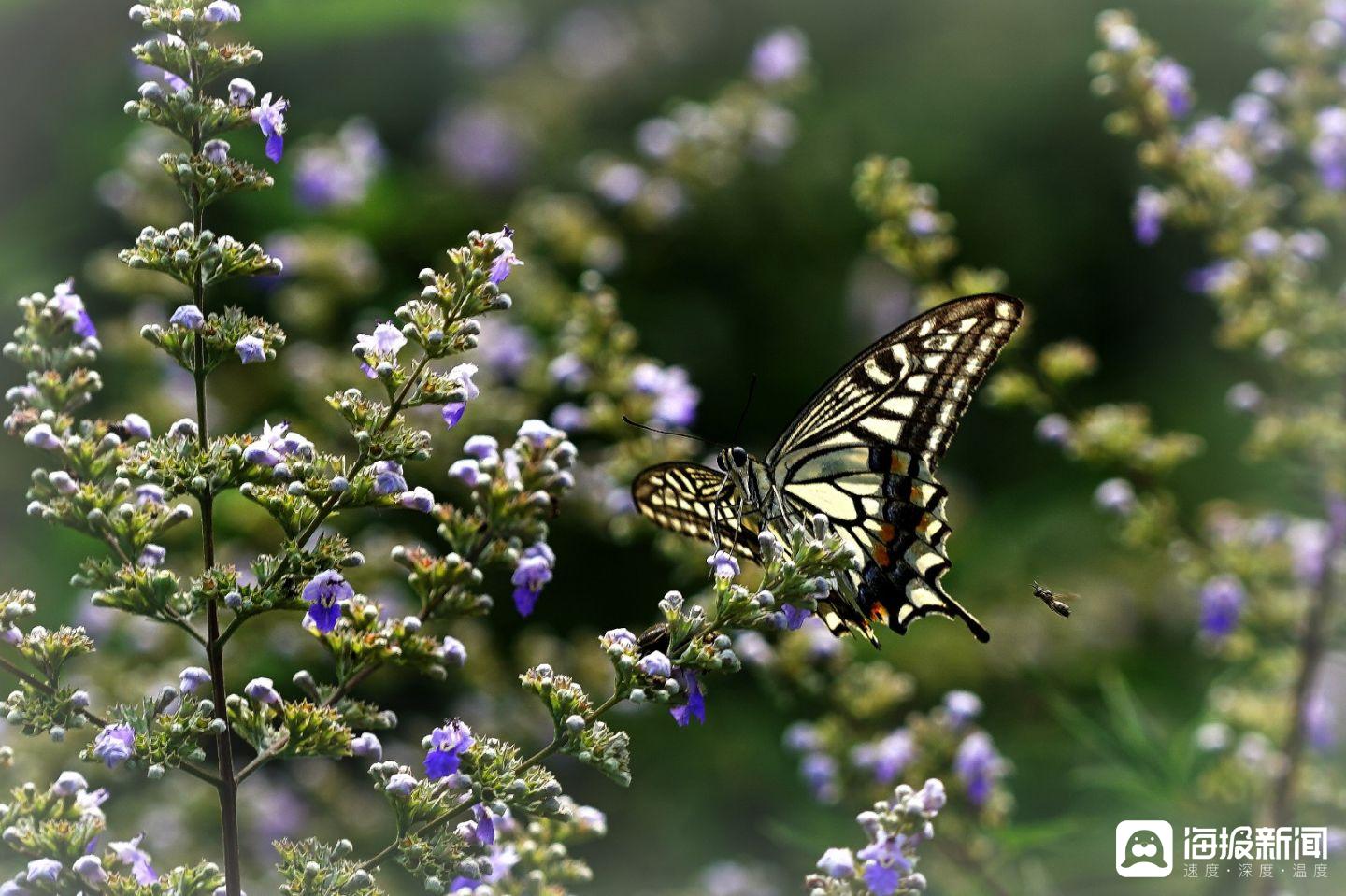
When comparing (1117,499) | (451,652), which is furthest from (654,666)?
(1117,499)

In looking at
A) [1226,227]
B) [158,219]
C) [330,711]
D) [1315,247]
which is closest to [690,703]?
[330,711]

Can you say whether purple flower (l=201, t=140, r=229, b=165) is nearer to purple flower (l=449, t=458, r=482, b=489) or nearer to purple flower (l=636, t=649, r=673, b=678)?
purple flower (l=449, t=458, r=482, b=489)

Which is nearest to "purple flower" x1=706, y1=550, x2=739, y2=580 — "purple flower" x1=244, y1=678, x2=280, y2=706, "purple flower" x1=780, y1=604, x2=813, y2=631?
"purple flower" x1=780, y1=604, x2=813, y2=631

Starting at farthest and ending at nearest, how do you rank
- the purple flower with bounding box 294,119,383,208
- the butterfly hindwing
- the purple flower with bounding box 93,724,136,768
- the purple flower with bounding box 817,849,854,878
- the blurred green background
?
the purple flower with bounding box 294,119,383,208, the blurred green background, the butterfly hindwing, the purple flower with bounding box 817,849,854,878, the purple flower with bounding box 93,724,136,768

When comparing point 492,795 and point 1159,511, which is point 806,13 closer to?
point 1159,511

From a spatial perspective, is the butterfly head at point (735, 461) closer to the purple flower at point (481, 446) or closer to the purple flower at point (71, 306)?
the purple flower at point (481, 446)

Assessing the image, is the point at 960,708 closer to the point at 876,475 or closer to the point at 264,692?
the point at 876,475
